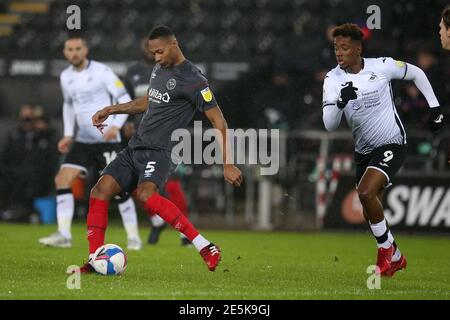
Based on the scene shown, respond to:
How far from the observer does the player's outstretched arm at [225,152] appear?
875 cm

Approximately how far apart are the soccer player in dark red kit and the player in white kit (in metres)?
1.22

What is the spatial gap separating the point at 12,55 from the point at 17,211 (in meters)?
4.19

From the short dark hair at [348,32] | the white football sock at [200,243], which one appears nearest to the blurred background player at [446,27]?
the short dark hair at [348,32]

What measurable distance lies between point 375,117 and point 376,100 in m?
0.17

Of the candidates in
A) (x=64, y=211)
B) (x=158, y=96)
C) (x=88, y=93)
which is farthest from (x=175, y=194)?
(x=158, y=96)

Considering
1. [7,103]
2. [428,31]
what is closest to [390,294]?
[428,31]

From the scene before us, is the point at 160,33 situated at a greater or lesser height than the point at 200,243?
greater

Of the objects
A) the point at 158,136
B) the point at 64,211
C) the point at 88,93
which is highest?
the point at 88,93

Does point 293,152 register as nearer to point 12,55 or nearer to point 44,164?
point 44,164

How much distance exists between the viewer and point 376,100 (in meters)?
9.51

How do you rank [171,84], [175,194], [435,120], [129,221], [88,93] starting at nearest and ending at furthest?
[171,84] → [435,120] → [88,93] → [129,221] → [175,194]

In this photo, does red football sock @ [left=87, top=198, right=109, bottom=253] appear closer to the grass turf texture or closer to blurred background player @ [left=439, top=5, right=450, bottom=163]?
the grass turf texture

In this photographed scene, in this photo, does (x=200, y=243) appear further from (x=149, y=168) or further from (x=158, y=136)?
(x=158, y=136)

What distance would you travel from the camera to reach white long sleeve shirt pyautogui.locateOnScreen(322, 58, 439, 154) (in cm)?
944
